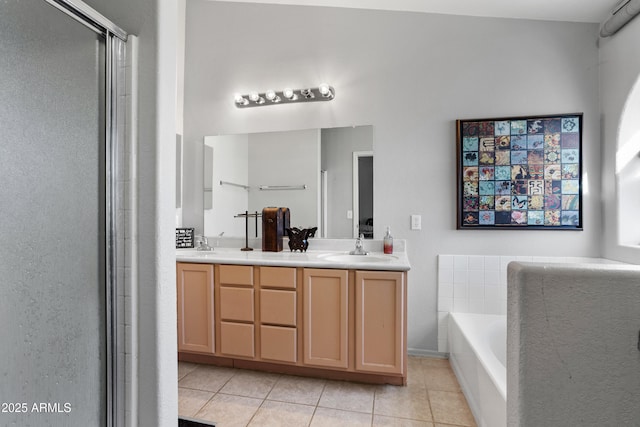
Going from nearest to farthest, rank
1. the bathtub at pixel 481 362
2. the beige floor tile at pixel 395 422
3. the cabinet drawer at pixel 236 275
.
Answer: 1. the bathtub at pixel 481 362
2. the beige floor tile at pixel 395 422
3. the cabinet drawer at pixel 236 275

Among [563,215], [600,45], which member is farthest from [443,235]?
[600,45]

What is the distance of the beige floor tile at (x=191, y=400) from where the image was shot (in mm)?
1822

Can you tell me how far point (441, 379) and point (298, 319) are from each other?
3.51 ft

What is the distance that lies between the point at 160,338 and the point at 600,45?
327cm

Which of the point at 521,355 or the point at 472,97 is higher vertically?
the point at 472,97

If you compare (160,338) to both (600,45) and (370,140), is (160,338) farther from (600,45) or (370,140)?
(600,45)

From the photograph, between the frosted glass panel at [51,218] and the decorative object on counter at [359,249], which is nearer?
the frosted glass panel at [51,218]

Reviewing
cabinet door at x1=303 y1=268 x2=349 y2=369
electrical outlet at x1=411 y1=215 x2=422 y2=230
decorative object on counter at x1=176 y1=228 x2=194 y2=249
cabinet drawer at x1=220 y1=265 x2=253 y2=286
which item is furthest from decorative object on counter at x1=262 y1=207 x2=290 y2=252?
electrical outlet at x1=411 y1=215 x2=422 y2=230

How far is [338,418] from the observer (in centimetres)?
175

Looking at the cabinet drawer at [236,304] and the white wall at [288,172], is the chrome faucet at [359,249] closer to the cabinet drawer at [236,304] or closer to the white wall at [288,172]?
the white wall at [288,172]

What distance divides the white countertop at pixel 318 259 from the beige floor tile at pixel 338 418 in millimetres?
828

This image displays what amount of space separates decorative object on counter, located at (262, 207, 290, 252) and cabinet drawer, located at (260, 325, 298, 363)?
68cm

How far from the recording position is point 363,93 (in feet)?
8.54

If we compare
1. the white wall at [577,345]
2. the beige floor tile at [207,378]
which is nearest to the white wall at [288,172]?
the beige floor tile at [207,378]
